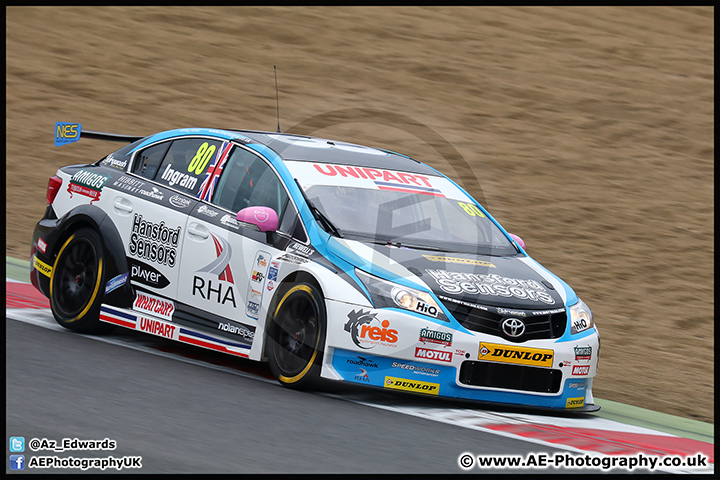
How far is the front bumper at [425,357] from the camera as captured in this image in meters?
6.12

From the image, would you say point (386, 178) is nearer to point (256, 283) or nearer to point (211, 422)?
point (256, 283)

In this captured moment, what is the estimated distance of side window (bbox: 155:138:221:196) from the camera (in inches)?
297

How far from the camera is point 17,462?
4516mm

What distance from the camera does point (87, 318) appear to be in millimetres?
7680

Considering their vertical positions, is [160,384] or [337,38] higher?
[337,38]

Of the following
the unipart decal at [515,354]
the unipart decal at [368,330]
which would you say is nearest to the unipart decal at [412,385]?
the unipart decal at [368,330]

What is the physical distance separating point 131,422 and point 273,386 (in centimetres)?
134

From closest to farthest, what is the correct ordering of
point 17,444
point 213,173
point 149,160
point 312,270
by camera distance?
1. point 17,444
2. point 312,270
3. point 213,173
4. point 149,160

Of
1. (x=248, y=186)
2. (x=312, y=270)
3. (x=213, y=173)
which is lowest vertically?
(x=312, y=270)

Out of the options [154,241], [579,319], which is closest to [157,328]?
[154,241]

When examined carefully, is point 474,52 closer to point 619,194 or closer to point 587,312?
point 619,194

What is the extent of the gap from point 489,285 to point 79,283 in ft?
11.1

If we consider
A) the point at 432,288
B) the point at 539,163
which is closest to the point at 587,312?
the point at 432,288
